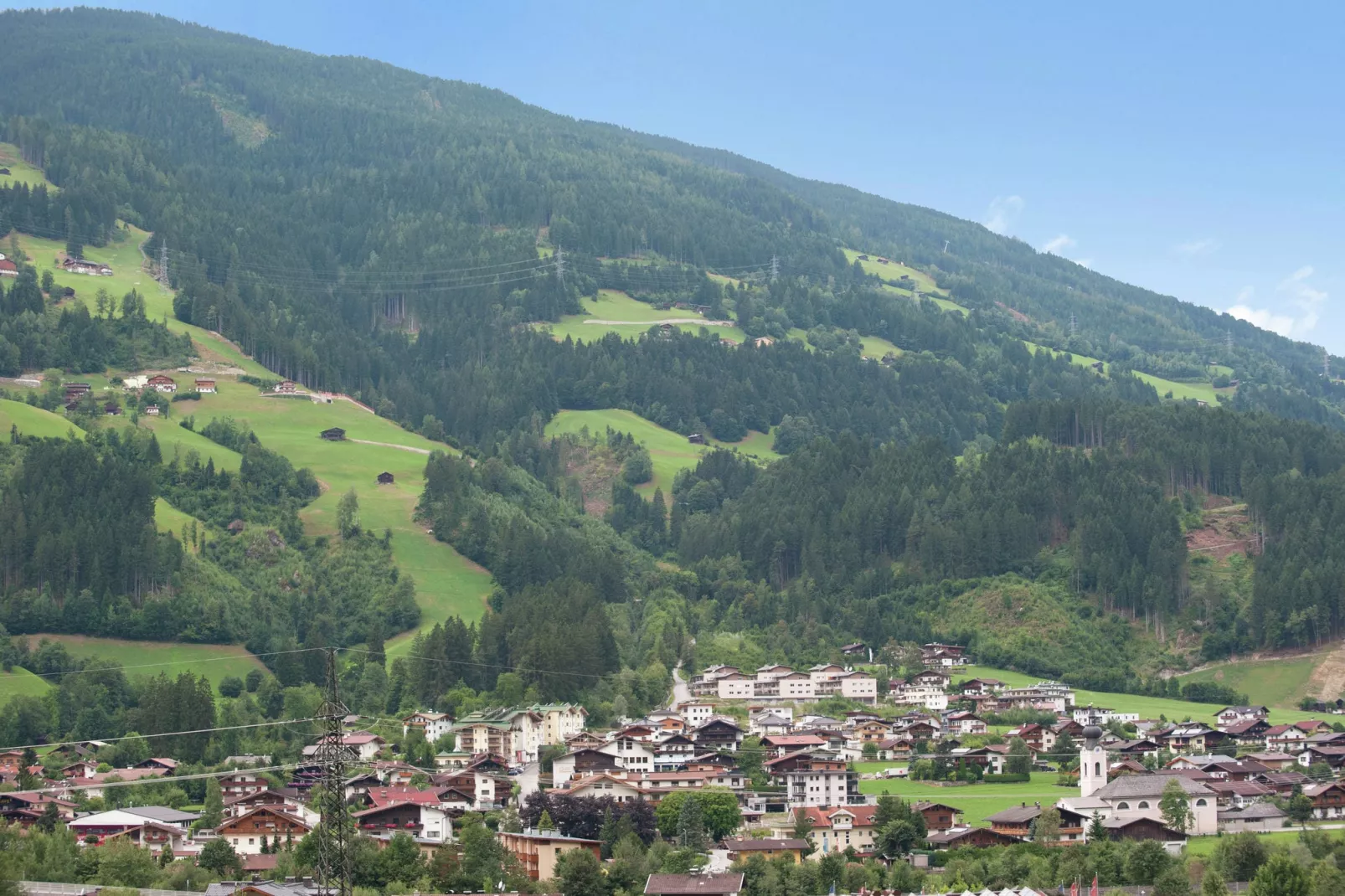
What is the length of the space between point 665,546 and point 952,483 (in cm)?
2779

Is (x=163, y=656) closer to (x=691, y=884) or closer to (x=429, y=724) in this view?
(x=429, y=724)

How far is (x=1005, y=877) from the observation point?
88.4 meters

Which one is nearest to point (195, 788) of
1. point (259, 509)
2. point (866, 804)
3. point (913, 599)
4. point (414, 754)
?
point (414, 754)

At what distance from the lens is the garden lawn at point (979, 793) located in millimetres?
107250

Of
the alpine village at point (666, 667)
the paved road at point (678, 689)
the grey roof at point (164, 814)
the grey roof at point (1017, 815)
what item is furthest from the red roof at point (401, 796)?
the paved road at point (678, 689)

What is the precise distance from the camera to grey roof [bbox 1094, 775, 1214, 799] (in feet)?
337

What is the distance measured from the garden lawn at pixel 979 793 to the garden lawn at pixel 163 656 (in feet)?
160

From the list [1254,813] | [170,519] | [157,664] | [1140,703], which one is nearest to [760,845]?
[1254,813]

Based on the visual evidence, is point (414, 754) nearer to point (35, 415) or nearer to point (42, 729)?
point (42, 729)

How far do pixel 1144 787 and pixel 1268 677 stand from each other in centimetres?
5003

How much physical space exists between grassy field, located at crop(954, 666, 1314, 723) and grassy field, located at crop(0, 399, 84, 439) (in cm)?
7528

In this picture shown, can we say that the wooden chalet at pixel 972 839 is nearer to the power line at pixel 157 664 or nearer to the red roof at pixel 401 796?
the red roof at pixel 401 796

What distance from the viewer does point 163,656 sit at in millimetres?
143750

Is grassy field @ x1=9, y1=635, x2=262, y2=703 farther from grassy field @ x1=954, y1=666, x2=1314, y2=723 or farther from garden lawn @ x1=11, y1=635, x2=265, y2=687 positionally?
grassy field @ x1=954, y1=666, x2=1314, y2=723
